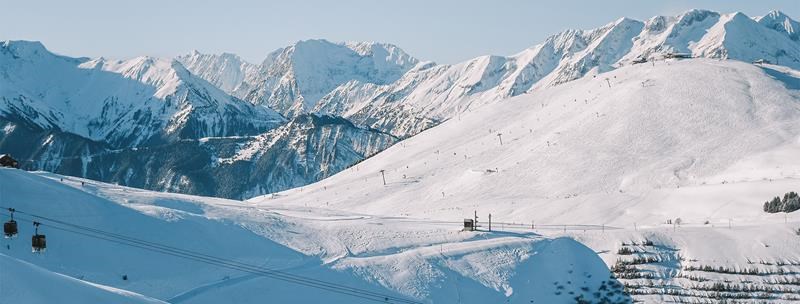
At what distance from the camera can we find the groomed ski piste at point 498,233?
66.8m

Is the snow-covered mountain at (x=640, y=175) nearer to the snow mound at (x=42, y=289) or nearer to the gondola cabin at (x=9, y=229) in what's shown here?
the gondola cabin at (x=9, y=229)

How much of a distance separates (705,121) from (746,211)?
49040 mm

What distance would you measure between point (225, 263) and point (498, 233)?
28671 millimetres

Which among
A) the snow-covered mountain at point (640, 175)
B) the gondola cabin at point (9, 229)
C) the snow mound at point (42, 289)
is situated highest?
the snow-covered mountain at point (640, 175)

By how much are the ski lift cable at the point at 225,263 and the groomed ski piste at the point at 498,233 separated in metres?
0.25

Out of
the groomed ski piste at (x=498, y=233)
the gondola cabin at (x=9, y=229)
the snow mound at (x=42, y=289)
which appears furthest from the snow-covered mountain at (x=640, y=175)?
the snow mound at (x=42, y=289)

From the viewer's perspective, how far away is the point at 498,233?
8569 centimetres

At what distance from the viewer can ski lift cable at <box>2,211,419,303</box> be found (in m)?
68.6

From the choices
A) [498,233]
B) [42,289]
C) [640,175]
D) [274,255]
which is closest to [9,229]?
[42,289]

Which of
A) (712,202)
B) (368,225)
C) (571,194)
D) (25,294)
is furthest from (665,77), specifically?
(25,294)

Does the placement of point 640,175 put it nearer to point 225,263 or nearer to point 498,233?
point 498,233

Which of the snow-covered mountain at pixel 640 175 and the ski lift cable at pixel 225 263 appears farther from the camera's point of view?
the snow-covered mountain at pixel 640 175

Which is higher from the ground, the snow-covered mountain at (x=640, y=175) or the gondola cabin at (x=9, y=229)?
the snow-covered mountain at (x=640, y=175)

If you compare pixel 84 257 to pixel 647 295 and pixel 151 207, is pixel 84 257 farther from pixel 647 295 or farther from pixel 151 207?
pixel 647 295
